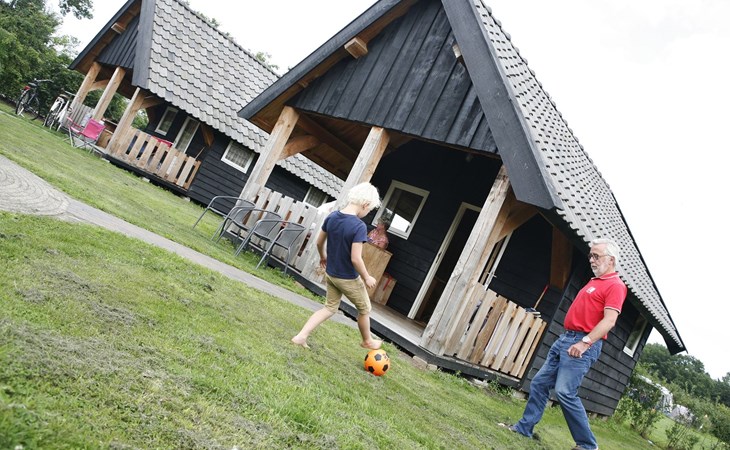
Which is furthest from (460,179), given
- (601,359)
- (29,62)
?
(29,62)

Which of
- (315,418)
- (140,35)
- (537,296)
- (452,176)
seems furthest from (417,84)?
(140,35)

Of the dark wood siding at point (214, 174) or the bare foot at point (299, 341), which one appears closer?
the bare foot at point (299, 341)

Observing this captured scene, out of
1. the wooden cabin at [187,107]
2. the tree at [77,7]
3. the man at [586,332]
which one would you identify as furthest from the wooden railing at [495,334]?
the tree at [77,7]

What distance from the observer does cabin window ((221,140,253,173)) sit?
63.5ft

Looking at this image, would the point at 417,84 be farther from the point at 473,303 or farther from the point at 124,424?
the point at 124,424

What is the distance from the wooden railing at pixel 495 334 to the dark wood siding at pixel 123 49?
56.6 feet

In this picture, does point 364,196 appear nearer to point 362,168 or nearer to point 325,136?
point 362,168

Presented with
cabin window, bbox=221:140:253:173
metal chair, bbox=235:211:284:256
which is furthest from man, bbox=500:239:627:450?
cabin window, bbox=221:140:253:173

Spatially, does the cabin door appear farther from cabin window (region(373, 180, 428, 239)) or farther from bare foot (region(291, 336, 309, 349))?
bare foot (region(291, 336, 309, 349))

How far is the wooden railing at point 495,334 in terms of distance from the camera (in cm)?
759

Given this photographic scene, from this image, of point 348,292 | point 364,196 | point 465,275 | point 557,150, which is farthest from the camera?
point 557,150

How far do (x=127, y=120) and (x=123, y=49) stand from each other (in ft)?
17.7

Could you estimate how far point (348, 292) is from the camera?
4.91m

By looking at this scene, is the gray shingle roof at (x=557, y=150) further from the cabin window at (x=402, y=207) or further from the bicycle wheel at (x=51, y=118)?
the bicycle wheel at (x=51, y=118)
